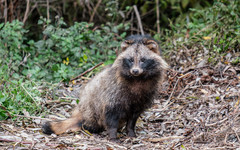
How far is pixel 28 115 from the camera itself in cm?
575

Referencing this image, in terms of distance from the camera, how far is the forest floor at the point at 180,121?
15.5 feet

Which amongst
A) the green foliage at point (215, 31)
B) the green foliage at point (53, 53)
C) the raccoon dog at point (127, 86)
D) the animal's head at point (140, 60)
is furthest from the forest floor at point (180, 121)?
the animal's head at point (140, 60)

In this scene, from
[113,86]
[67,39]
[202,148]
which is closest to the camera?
[202,148]

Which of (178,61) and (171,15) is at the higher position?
(171,15)

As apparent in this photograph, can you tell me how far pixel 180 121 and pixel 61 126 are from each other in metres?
2.15

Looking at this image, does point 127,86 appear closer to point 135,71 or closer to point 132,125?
point 135,71

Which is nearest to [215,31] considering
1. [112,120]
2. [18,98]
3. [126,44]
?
[126,44]

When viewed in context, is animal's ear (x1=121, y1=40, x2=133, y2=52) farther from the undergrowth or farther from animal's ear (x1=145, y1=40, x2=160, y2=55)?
the undergrowth

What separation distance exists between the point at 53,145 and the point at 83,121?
1.21 metres

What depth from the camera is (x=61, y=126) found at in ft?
18.5

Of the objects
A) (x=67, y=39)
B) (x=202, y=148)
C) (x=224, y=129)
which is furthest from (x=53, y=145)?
(x=67, y=39)

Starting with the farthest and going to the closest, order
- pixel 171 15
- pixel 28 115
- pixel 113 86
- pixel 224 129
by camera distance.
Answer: pixel 171 15 < pixel 28 115 < pixel 113 86 < pixel 224 129

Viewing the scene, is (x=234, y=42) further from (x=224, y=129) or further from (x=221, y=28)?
(x=224, y=129)

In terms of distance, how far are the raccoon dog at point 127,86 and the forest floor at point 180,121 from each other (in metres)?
0.27
